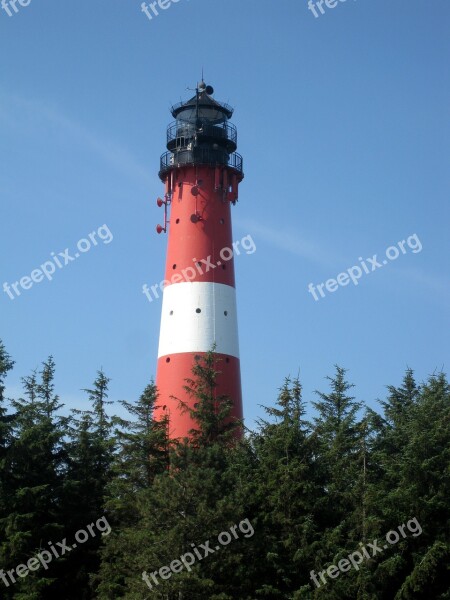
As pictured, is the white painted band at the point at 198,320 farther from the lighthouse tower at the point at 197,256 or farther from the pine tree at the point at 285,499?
the pine tree at the point at 285,499

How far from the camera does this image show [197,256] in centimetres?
4909

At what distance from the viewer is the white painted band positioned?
47906 millimetres

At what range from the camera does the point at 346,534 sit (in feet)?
127

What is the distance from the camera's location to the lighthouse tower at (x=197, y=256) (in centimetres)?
4772

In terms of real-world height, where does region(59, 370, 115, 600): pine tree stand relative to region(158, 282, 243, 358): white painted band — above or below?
below

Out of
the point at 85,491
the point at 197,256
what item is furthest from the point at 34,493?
the point at 197,256

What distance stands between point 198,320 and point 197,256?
329 centimetres

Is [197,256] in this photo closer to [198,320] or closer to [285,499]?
[198,320]

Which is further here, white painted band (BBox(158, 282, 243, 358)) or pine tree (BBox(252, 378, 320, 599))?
white painted band (BBox(158, 282, 243, 358))

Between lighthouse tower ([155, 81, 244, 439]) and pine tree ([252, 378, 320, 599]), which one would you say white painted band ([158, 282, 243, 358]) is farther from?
pine tree ([252, 378, 320, 599])

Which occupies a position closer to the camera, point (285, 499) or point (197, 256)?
point (285, 499)

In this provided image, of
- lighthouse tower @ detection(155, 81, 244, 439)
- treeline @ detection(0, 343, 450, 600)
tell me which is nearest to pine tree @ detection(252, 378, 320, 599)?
treeline @ detection(0, 343, 450, 600)

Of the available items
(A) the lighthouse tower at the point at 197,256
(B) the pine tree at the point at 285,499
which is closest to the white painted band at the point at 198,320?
(A) the lighthouse tower at the point at 197,256

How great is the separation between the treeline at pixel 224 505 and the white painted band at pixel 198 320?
330cm
